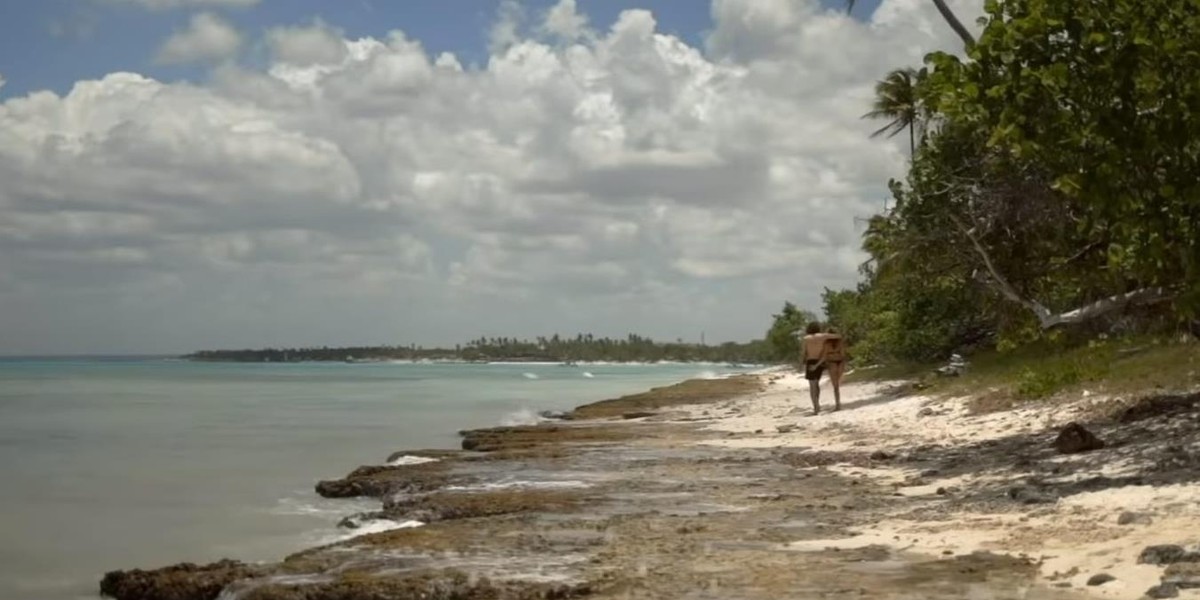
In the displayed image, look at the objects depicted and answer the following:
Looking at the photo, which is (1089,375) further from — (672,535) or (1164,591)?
(1164,591)

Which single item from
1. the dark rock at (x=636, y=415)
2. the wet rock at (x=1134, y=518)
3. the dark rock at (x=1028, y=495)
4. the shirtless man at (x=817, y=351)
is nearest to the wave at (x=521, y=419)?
the dark rock at (x=636, y=415)

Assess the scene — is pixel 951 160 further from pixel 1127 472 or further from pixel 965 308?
pixel 965 308

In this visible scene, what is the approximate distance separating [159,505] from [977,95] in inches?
610

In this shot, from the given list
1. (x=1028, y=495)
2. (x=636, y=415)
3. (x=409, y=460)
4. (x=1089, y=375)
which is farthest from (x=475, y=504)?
(x=636, y=415)

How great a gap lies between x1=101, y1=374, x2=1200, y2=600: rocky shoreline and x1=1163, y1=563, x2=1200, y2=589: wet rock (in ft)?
0.08

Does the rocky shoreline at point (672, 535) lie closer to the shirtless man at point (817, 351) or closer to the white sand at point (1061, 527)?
the white sand at point (1061, 527)

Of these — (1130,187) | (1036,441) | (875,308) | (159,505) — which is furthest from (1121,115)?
(875,308)

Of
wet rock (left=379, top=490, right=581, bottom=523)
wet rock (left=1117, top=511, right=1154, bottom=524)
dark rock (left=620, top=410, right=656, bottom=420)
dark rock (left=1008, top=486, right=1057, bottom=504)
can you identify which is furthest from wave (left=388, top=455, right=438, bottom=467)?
wet rock (left=1117, top=511, right=1154, bottom=524)

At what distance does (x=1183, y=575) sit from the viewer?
7977 millimetres

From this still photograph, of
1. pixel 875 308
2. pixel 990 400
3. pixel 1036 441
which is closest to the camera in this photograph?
pixel 1036 441

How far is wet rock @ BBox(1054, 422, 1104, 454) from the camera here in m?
15.0

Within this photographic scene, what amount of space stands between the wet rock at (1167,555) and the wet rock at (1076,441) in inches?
253

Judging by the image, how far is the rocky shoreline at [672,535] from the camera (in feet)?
30.3

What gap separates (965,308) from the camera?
39531 mm
